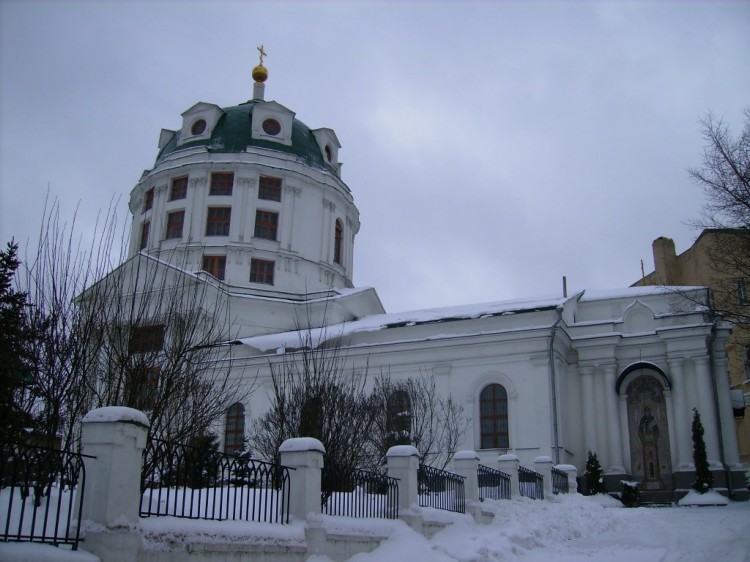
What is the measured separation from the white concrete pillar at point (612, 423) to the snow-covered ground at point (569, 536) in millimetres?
8190

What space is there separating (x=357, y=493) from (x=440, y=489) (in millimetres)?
3444

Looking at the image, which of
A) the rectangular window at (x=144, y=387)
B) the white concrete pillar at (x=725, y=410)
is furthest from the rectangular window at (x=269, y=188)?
the rectangular window at (x=144, y=387)

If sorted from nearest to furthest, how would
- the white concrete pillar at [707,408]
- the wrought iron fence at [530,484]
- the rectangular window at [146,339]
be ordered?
the rectangular window at [146,339]
the wrought iron fence at [530,484]
the white concrete pillar at [707,408]

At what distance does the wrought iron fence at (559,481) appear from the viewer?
2253cm

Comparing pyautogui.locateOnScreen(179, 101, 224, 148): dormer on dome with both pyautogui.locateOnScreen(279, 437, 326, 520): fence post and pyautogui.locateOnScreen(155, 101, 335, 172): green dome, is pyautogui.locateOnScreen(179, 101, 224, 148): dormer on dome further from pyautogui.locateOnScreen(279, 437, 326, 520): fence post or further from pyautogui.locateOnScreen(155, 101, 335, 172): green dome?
pyautogui.locateOnScreen(279, 437, 326, 520): fence post

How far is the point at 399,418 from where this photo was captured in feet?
81.6

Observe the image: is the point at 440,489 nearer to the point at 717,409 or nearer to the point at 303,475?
the point at 303,475

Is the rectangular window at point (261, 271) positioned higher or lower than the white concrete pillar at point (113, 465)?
higher

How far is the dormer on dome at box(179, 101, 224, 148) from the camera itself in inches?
1609

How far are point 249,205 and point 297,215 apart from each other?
2.51m

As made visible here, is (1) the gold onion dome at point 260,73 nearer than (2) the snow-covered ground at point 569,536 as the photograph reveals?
No

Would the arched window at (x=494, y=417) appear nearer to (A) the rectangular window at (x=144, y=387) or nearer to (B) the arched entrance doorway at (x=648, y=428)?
(B) the arched entrance doorway at (x=648, y=428)

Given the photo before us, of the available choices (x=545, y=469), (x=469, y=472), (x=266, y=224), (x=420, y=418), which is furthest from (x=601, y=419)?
(x=266, y=224)

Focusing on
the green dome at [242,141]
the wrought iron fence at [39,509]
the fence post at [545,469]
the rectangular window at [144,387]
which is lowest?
the wrought iron fence at [39,509]
